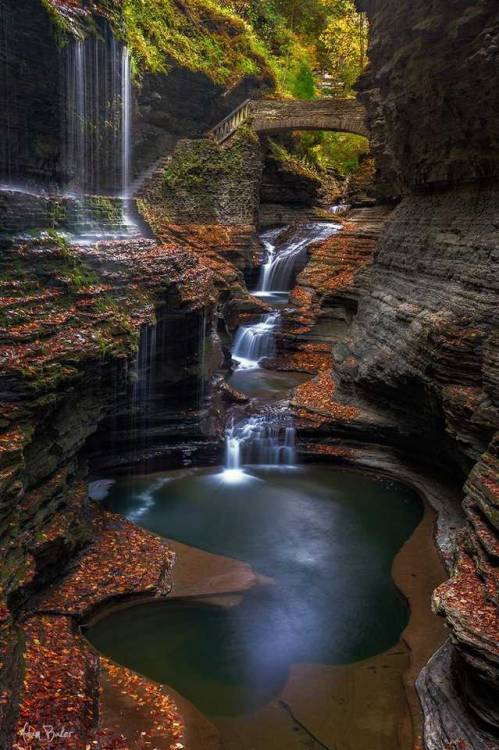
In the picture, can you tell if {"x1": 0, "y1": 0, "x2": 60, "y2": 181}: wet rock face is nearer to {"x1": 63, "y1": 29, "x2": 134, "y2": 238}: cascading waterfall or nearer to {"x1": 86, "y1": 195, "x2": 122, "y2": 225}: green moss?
{"x1": 63, "y1": 29, "x2": 134, "y2": 238}: cascading waterfall

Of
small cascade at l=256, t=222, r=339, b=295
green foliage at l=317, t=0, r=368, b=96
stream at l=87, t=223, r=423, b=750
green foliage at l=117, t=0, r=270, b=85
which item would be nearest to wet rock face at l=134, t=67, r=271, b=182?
green foliage at l=117, t=0, r=270, b=85

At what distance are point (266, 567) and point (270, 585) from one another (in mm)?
592

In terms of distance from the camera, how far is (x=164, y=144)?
30562mm

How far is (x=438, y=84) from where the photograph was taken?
12.3 metres

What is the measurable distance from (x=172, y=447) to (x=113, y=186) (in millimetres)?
10770

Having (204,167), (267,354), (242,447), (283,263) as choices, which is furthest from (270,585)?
(204,167)

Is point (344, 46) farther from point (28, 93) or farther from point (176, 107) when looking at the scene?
point (28, 93)

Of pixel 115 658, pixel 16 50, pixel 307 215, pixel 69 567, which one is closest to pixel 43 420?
pixel 69 567

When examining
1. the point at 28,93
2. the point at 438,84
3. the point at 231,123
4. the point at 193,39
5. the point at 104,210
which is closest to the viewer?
the point at 438,84

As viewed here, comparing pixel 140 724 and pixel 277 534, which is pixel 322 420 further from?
pixel 140 724

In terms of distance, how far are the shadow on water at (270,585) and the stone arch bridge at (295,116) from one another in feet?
65.1

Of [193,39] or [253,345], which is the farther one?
[193,39]

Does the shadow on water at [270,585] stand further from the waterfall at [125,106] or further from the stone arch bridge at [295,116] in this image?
the stone arch bridge at [295,116]

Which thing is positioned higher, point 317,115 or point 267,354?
point 317,115
